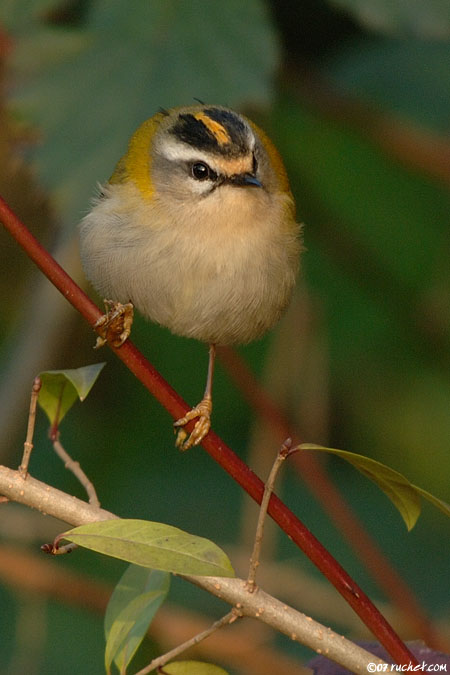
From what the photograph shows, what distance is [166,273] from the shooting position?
241 cm

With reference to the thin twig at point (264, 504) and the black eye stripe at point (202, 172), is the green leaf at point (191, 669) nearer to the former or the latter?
the thin twig at point (264, 504)

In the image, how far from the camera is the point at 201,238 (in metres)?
Result: 2.46

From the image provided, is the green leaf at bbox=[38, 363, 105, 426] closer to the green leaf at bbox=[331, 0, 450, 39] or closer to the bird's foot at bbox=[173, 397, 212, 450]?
the bird's foot at bbox=[173, 397, 212, 450]

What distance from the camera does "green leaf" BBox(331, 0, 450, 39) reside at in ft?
8.30

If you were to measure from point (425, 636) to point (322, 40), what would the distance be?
6.72ft

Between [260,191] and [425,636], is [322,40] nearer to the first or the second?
[260,191]

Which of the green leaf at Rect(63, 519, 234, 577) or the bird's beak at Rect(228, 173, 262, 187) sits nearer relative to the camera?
the green leaf at Rect(63, 519, 234, 577)

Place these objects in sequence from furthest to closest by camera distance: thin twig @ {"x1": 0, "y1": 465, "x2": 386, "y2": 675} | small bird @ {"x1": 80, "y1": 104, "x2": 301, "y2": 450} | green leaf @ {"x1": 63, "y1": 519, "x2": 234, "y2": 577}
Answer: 1. small bird @ {"x1": 80, "y1": 104, "x2": 301, "y2": 450}
2. thin twig @ {"x1": 0, "y1": 465, "x2": 386, "y2": 675}
3. green leaf @ {"x1": 63, "y1": 519, "x2": 234, "y2": 577}

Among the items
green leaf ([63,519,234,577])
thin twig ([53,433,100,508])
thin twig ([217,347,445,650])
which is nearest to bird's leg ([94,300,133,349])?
thin twig ([53,433,100,508])

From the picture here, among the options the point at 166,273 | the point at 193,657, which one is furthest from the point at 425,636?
the point at 166,273

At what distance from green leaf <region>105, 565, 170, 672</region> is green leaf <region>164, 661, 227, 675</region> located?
0.31 ft

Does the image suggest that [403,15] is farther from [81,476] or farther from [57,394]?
[81,476]

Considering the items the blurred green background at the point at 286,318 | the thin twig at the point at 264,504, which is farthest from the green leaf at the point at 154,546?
the blurred green background at the point at 286,318

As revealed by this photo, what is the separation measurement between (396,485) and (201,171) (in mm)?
1296
